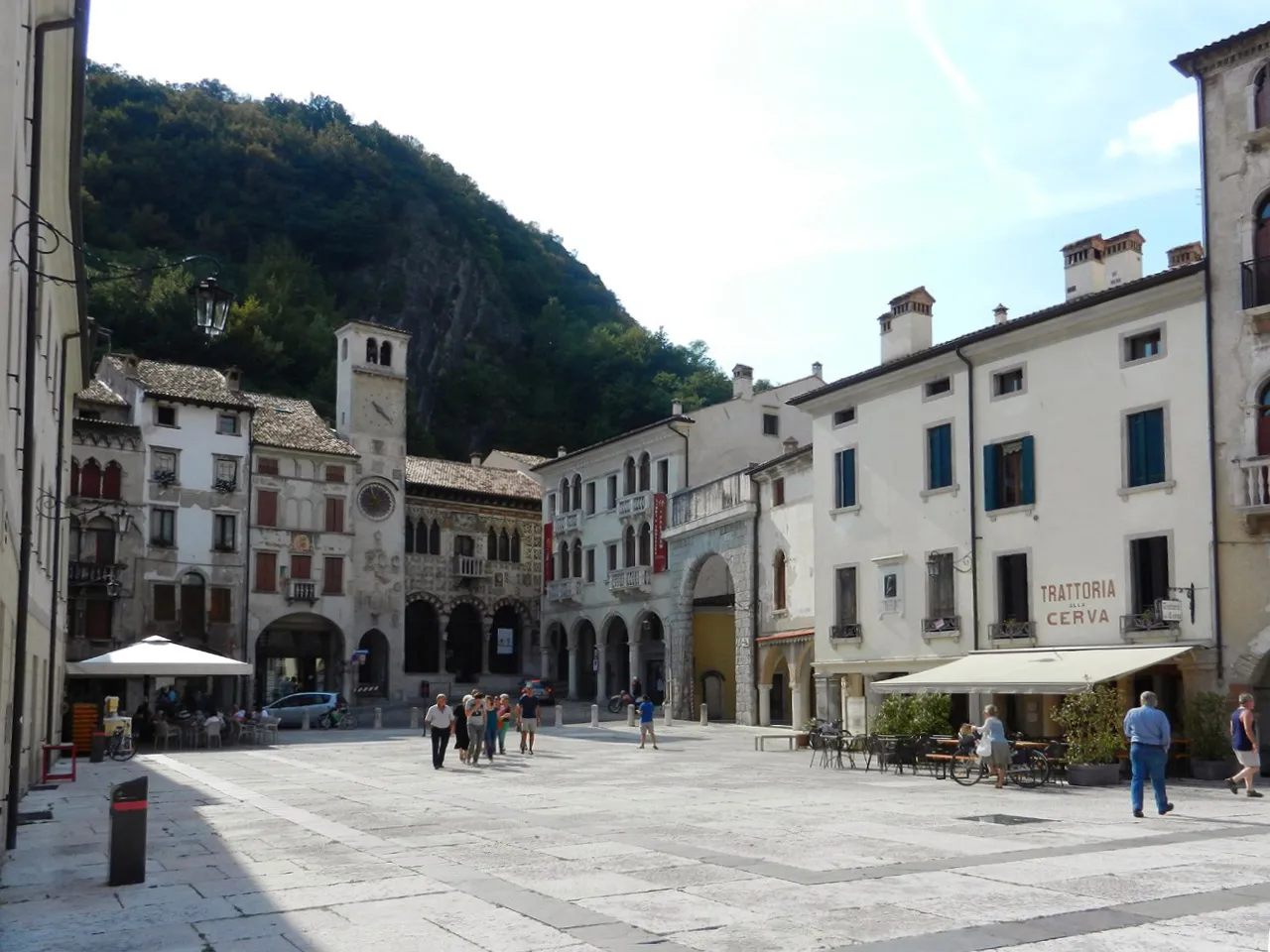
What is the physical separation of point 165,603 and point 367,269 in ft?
166

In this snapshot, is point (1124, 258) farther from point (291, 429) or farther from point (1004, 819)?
point (291, 429)

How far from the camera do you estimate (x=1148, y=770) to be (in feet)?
50.7

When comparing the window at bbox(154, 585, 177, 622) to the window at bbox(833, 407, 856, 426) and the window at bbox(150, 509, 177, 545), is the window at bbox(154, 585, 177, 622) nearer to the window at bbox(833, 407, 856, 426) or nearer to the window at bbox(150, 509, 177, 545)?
the window at bbox(150, 509, 177, 545)

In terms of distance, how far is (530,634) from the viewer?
6044 centimetres

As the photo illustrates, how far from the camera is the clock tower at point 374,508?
5378cm

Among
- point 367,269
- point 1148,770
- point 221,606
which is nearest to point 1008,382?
point 1148,770

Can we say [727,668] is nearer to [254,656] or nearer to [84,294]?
[254,656]

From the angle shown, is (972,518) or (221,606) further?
(221,606)

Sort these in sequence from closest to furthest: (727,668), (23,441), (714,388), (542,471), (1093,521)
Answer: (23,441) < (1093,521) < (727,668) < (542,471) < (714,388)

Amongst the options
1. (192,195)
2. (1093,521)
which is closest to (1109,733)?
(1093,521)

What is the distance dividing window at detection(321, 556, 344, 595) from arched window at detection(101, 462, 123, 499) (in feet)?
29.9

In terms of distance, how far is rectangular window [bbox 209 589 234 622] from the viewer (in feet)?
161

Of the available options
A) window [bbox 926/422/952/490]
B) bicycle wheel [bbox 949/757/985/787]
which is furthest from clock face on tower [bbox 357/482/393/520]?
bicycle wheel [bbox 949/757/985/787]

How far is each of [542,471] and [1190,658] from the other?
37.7 metres
